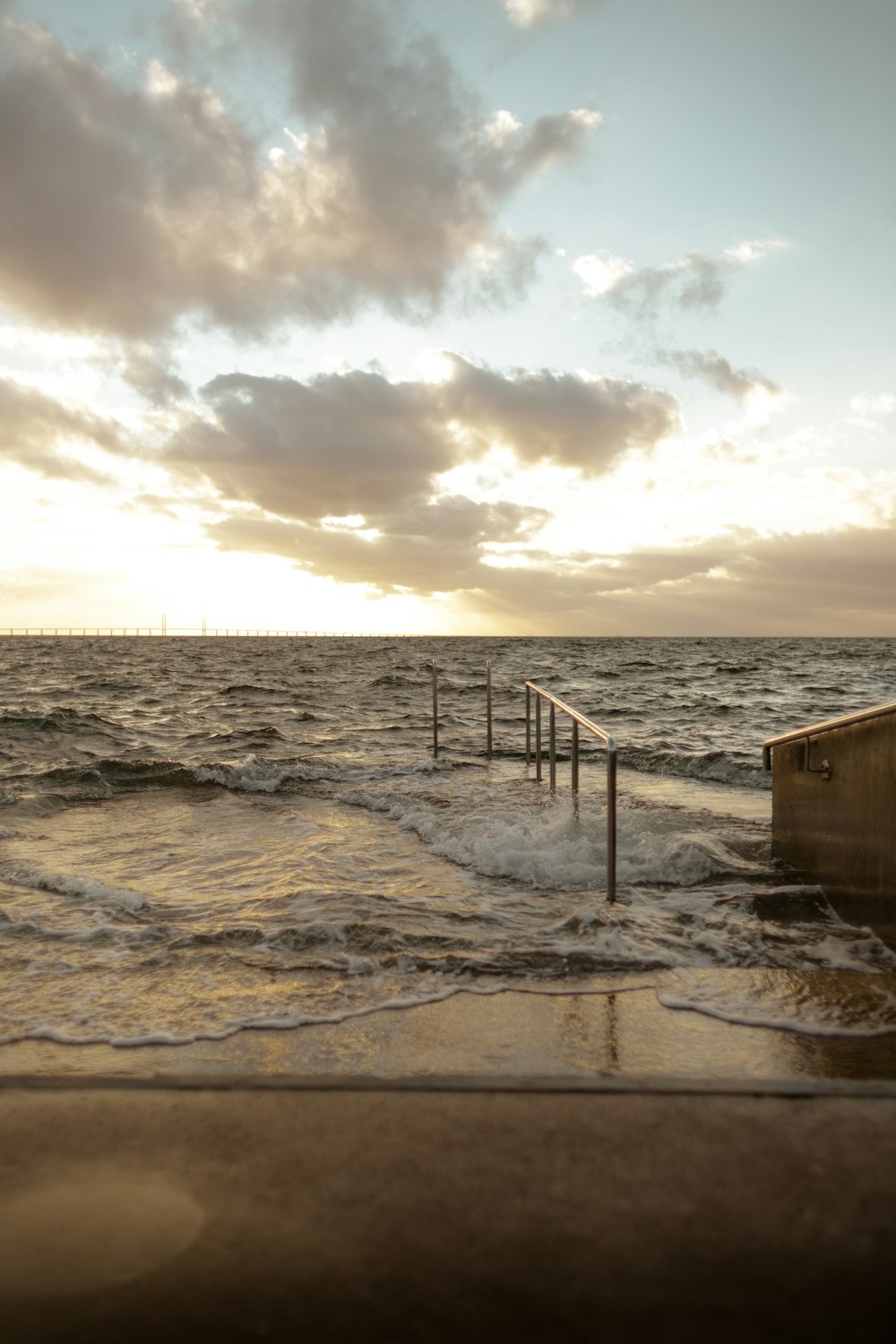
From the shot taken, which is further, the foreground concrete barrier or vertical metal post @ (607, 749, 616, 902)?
vertical metal post @ (607, 749, 616, 902)

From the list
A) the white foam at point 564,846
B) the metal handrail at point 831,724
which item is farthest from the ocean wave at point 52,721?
the metal handrail at point 831,724

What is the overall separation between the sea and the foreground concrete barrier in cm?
19

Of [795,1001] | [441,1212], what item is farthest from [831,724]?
[441,1212]

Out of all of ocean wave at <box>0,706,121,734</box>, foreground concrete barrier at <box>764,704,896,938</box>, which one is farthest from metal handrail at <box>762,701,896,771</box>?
ocean wave at <box>0,706,121,734</box>

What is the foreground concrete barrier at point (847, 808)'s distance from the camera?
4195 mm

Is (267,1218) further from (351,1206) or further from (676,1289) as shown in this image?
(676,1289)

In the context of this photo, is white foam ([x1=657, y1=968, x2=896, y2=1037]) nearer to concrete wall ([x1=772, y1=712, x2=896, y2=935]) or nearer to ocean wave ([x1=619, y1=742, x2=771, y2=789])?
concrete wall ([x1=772, y1=712, x2=896, y2=935])

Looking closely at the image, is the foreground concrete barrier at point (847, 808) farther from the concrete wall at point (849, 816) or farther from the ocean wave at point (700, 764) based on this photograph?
the ocean wave at point (700, 764)

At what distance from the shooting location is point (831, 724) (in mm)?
4789

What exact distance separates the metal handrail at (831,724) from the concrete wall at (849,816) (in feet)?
0.11

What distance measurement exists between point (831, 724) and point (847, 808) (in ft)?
1.59

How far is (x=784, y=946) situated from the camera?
4465 millimetres

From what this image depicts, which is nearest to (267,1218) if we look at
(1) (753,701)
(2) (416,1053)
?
(2) (416,1053)

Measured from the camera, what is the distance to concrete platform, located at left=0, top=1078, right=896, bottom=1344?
1605 mm
